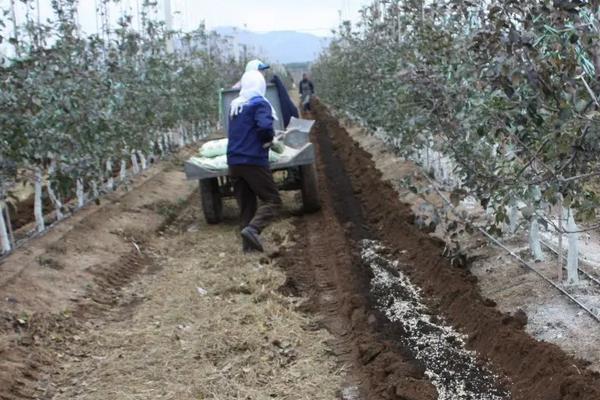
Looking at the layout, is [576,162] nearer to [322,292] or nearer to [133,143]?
[322,292]

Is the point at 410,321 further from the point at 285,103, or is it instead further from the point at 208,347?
the point at 285,103

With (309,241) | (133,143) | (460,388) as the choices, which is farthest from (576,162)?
(133,143)

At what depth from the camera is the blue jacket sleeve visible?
6887 mm

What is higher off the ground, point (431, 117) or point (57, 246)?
point (431, 117)

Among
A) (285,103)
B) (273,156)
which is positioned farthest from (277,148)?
(285,103)

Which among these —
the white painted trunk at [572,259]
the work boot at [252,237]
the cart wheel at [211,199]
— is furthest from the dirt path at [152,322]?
the white painted trunk at [572,259]

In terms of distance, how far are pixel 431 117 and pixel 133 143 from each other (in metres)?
5.38

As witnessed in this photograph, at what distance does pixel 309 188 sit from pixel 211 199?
123cm

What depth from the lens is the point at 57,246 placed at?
6934mm

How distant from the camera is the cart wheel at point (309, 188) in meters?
8.47

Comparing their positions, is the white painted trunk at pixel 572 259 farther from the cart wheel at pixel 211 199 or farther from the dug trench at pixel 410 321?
the cart wheel at pixel 211 199

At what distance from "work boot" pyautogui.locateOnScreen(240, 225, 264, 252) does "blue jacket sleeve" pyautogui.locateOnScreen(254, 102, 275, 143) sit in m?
0.94

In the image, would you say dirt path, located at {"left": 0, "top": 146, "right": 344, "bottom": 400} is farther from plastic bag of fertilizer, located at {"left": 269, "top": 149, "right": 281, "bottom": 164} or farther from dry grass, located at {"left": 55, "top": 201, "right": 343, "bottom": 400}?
plastic bag of fertilizer, located at {"left": 269, "top": 149, "right": 281, "bottom": 164}

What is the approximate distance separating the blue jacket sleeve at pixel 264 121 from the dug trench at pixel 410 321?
1225mm
